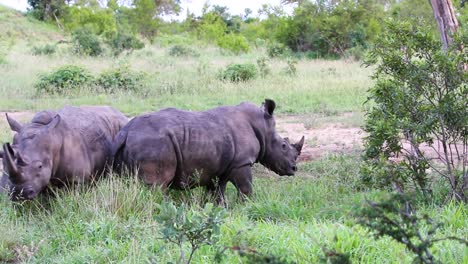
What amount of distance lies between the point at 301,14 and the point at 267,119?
18429 mm

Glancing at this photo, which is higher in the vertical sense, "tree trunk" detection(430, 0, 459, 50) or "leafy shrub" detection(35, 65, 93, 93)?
"tree trunk" detection(430, 0, 459, 50)

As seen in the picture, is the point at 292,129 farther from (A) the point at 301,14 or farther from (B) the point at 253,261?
(A) the point at 301,14

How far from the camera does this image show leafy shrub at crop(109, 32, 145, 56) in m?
23.1

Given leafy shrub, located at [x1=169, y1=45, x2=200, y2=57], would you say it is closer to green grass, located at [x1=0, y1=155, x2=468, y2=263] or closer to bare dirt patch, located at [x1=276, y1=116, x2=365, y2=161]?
bare dirt patch, located at [x1=276, y1=116, x2=365, y2=161]

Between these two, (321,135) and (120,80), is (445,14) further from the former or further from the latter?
(120,80)

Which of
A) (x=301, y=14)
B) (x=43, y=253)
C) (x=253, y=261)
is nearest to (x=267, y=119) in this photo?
(x=43, y=253)

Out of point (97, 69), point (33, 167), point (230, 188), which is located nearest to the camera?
point (33, 167)

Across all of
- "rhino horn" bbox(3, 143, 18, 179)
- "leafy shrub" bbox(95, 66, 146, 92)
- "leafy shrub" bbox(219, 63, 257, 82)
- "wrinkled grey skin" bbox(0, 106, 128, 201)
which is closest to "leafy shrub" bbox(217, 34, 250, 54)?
"leafy shrub" bbox(219, 63, 257, 82)

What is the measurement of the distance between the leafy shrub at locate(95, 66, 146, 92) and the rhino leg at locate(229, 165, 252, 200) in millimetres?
7693

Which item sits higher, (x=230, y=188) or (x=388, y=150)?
(x=388, y=150)

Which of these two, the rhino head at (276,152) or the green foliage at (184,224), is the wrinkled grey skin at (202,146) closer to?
the rhino head at (276,152)

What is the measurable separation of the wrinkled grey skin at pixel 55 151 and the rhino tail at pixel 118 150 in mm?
160

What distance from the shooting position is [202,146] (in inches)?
245

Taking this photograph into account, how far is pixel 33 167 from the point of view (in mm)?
5180
